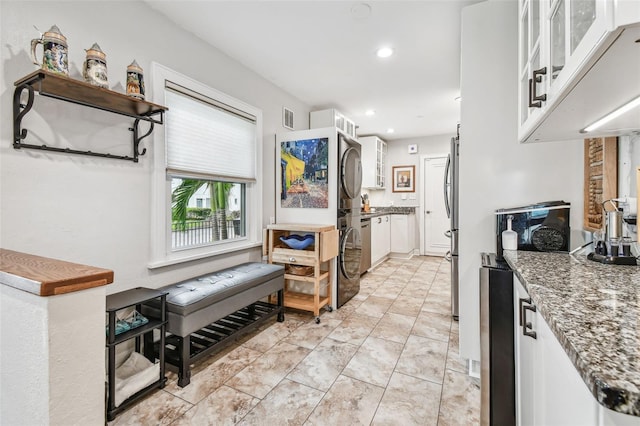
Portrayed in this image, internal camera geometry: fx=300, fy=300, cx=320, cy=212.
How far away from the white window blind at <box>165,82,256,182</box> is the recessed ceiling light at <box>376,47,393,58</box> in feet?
4.68

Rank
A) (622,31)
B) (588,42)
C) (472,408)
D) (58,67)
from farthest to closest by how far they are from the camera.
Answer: (472,408), (58,67), (588,42), (622,31)

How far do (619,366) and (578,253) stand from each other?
→ 4.38 feet

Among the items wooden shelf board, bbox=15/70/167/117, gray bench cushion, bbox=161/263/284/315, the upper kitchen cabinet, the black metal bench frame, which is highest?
wooden shelf board, bbox=15/70/167/117

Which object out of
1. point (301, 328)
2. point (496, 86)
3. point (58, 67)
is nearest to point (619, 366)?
point (496, 86)

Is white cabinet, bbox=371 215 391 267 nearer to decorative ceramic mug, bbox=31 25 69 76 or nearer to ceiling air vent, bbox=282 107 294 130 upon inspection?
ceiling air vent, bbox=282 107 294 130

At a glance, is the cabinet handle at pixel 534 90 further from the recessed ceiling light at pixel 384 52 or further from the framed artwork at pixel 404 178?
the framed artwork at pixel 404 178

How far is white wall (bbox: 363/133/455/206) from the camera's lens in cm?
634

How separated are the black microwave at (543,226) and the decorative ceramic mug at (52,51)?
2579 mm

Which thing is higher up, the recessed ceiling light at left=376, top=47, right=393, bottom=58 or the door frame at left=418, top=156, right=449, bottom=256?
the recessed ceiling light at left=376, top=47, right=393, bottom=58

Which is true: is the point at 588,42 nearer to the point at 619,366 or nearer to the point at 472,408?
the point at 619,366

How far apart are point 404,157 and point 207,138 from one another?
495 centimetres

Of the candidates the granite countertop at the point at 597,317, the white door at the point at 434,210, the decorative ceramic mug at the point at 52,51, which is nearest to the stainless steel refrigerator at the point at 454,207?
the granite countertop at the point at 597,317

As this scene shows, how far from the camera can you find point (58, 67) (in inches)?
59.2

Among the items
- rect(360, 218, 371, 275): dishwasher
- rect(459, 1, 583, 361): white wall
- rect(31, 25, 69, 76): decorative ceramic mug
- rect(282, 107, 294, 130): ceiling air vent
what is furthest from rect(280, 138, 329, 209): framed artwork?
rect(31, 25, 69, 76): decorative ceramic mug
